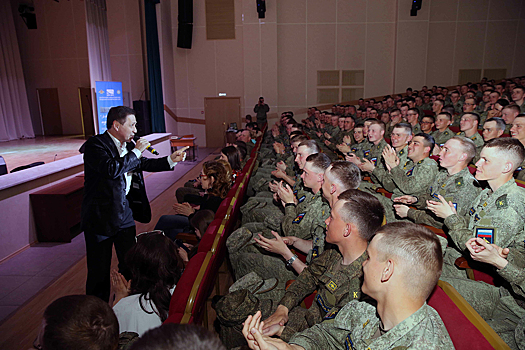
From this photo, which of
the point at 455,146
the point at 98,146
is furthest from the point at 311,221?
the point at 98,146

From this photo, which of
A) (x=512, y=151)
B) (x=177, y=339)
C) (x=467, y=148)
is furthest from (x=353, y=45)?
(x=177, y=339)

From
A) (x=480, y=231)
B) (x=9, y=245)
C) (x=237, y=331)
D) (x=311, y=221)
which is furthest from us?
(x=9, y=245)

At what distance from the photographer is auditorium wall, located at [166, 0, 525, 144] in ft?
35.9

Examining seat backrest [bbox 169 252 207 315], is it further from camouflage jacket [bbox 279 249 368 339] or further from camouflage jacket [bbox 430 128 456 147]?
camouflage jacket [bbox 430 128 456 147]

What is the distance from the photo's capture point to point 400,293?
1024 mm

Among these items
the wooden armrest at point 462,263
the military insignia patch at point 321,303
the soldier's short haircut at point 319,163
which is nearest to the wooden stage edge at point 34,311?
the military insignia patch at point 321,303

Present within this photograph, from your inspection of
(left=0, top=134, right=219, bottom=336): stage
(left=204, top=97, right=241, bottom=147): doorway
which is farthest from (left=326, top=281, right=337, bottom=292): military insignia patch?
(left=204, top=97, right=241, bottom=147): doorway

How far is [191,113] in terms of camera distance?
12.3 meters

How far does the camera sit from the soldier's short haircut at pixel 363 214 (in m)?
1.52

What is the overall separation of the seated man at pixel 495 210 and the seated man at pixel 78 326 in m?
1.91

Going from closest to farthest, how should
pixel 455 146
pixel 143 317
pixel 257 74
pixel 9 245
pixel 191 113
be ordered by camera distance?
pixel 143 317 → pixel 455 146 → pixel 9 245 → pixel 257 74 → pixel 191 113

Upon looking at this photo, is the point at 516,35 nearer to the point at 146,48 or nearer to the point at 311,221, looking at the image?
the point at 146,48

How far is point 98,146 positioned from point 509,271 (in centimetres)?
254

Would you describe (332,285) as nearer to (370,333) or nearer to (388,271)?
(370,333)
